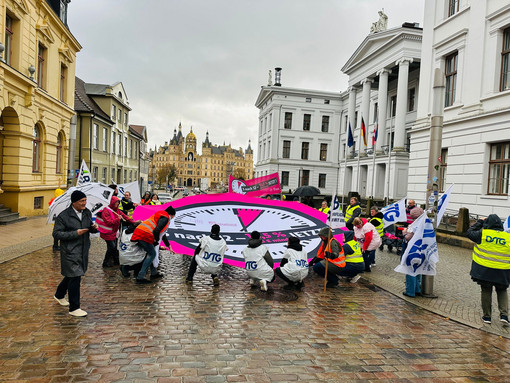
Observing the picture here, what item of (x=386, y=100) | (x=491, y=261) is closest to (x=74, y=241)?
(x=491, y=261)

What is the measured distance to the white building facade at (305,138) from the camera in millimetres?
56344

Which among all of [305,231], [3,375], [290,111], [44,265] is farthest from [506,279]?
[290,111]

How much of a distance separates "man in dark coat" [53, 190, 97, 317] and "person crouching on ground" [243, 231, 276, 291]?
10.8 feet

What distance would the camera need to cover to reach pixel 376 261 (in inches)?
472

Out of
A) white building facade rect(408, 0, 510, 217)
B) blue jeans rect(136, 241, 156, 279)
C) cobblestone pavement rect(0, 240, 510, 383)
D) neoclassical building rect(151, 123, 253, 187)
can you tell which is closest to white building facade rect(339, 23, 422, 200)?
white building facade rect(408, 0, 510, 217)

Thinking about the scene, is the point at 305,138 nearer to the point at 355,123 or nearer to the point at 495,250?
the point at 355,123

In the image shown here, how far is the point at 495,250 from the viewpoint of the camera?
6.24 metres

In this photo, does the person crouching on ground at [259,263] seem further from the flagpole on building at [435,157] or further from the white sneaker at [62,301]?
the white sneaker at [62,301]

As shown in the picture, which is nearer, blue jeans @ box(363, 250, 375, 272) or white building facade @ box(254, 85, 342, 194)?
blue jeans @ box(363, 250, 375, 272)

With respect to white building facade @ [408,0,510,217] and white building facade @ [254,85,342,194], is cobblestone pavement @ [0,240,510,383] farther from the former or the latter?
white building facade @ [254,85,342,194]

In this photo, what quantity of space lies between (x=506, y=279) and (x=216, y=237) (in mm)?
5565

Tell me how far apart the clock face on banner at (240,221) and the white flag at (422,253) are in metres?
2.16

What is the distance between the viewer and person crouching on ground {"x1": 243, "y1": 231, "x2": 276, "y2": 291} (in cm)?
790

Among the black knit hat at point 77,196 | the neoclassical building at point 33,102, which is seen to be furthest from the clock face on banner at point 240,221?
the neoclassical building at point 33,102
